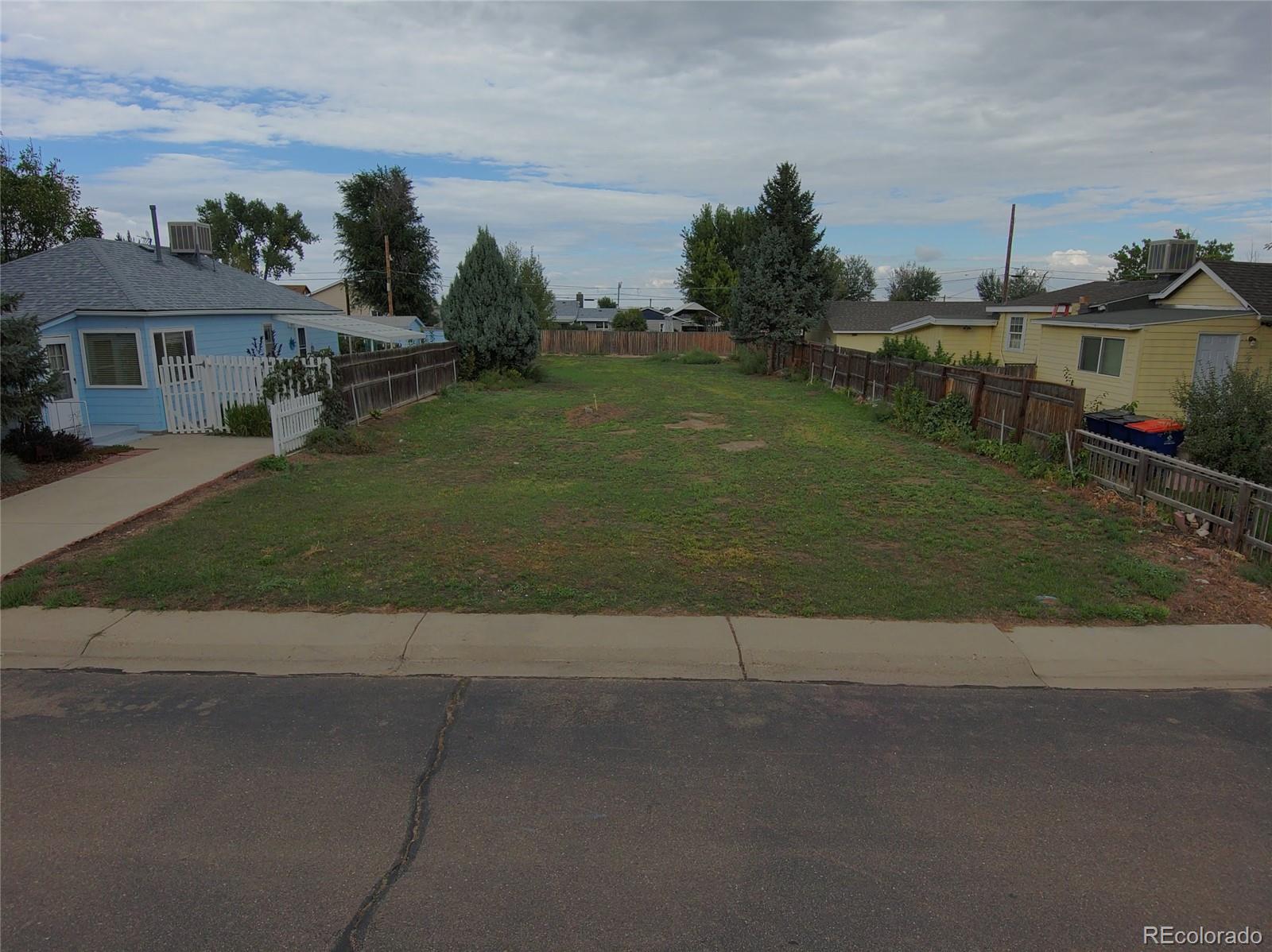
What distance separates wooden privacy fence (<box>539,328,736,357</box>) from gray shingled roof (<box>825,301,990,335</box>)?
46.8 feet

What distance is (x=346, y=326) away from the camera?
2377 cm

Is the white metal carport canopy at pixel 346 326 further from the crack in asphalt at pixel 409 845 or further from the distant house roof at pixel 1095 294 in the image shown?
the distant house roof at pixel 1095 294

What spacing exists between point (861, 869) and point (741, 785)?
824mm

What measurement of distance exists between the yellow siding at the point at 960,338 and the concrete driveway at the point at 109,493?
96.4 feet

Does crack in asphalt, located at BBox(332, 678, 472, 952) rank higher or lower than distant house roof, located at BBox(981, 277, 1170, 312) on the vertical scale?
lower

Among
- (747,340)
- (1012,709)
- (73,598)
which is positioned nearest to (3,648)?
(73,598)

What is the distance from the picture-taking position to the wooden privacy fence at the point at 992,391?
42.5 feet

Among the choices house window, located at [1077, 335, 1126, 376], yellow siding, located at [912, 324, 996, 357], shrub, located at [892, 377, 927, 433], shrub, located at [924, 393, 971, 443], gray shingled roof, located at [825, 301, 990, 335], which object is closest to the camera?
shrub, located at [924, 393, 971, 443]

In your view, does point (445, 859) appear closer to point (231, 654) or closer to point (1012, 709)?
point (231, 654)

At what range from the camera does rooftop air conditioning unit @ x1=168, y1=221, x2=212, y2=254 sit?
21500mm

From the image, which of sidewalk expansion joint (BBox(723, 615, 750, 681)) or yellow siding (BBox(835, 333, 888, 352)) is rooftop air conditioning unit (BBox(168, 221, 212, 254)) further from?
yellow siding (BBox(835, 333, 888, 352))

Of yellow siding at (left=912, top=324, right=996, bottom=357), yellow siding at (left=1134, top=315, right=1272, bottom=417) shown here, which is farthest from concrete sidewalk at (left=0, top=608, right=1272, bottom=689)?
yellow siding at (left=912, top=324, right=996, bottom=357)

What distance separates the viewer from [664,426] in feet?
60.4

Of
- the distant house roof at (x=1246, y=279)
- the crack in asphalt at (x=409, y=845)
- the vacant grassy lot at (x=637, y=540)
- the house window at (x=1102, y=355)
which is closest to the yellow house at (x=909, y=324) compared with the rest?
the house window at (x=1102, y=355)
